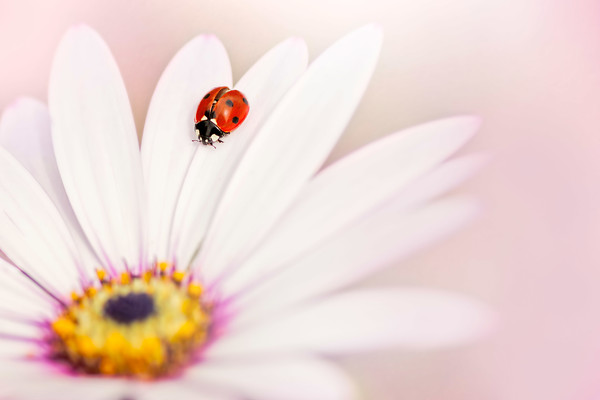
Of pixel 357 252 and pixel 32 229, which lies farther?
pixel 32 229

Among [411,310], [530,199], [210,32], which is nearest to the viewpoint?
[411,310]

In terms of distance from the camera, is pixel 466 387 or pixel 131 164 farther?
pixel 131 164

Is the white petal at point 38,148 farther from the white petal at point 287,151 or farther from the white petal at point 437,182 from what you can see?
the white petal at point 437,182

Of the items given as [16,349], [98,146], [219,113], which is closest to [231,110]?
[219,113]

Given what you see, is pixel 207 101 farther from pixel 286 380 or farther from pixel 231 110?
pixel 286 380

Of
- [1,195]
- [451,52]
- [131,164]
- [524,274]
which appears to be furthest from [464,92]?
[1,195]

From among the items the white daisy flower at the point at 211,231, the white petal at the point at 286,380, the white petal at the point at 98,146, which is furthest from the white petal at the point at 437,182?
the white petal at the point at 98,146

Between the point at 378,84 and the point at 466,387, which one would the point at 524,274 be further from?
the point at 378,84
